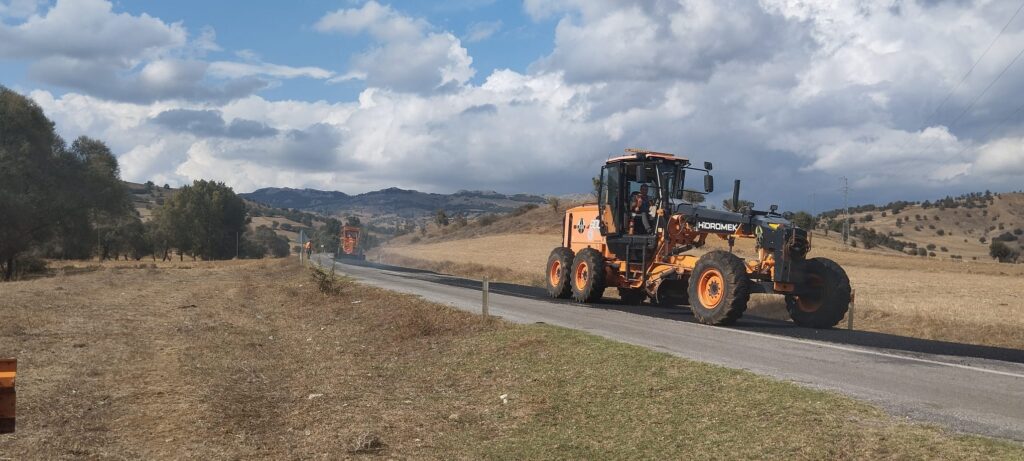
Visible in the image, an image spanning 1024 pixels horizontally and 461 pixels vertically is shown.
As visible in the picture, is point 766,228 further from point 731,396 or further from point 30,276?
point 30,276

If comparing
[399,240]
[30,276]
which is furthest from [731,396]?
[399,240]

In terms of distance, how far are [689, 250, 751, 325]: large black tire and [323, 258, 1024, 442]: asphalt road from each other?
1.18ft

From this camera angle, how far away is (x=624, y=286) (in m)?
21.8

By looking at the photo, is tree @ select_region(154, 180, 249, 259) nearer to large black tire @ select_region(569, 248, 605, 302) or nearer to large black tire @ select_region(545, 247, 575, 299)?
large black tire @ select_region(545, 247, 575, 299)

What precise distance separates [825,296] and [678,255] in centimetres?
357

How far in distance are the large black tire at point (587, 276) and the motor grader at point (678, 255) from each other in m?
0.03

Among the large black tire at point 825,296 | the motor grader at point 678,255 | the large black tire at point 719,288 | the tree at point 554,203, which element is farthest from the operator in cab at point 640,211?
the tree at point 554,203

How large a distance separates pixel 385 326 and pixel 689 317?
6781 mm

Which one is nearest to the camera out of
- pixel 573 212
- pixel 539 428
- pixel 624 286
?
pixel 539 428

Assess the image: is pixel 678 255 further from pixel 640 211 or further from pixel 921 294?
pixel 921 294

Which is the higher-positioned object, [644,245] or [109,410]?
[644,245]

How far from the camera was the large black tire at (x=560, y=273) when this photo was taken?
76.7 feet

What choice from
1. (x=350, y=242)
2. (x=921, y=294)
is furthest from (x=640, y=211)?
(x=350, y=242)

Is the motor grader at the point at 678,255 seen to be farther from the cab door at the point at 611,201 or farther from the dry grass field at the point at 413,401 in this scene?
the dry grass field at the point at 413,401
